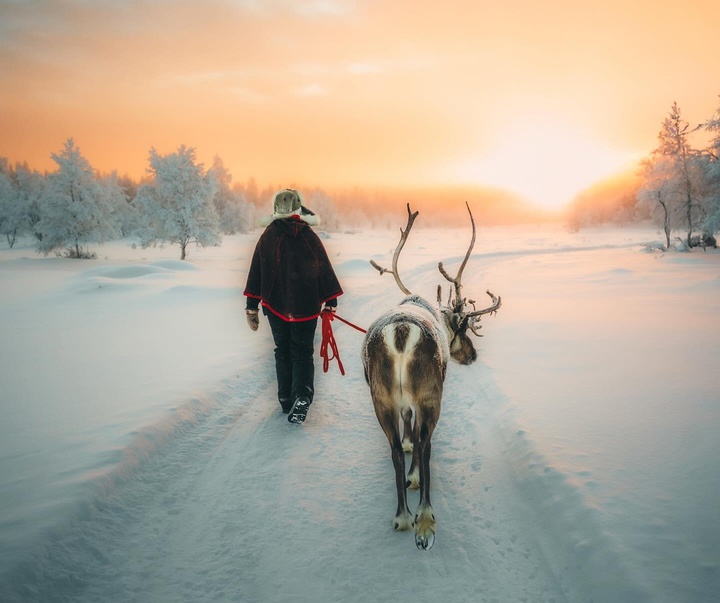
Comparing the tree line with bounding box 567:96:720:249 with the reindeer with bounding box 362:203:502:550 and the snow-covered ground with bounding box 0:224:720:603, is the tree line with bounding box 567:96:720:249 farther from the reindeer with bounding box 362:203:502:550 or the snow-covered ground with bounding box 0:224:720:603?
the reindeer with bounding box 362:203:502:550

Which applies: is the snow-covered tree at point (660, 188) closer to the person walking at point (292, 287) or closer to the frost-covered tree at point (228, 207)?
the person walking at point (292, 287)

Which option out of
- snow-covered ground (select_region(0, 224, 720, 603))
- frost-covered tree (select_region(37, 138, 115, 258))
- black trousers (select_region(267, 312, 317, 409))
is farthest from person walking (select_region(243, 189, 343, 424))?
frost-covered tree (select_region(37, 138, 115, 258))

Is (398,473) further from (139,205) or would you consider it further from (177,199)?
(139,205)

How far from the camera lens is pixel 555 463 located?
11.4ft

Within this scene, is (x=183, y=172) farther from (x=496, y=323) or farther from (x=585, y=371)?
(x=585, y=371)

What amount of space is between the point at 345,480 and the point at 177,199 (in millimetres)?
30113

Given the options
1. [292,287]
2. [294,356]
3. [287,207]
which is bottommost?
[294,356]

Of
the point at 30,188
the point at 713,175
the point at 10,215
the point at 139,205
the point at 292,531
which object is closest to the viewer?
the point at 292,531

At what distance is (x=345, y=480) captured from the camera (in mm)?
3436

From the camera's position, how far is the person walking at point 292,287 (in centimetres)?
451

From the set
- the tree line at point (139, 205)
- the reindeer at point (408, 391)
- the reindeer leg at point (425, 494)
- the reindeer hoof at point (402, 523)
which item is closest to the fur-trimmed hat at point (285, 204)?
the reindeer at point (408, 391)

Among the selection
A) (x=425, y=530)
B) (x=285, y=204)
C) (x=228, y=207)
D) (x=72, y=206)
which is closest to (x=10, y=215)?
(x=228, y=207)

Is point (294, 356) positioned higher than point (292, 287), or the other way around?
point (292, 287)

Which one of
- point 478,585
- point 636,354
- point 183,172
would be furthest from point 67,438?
point 183,172
